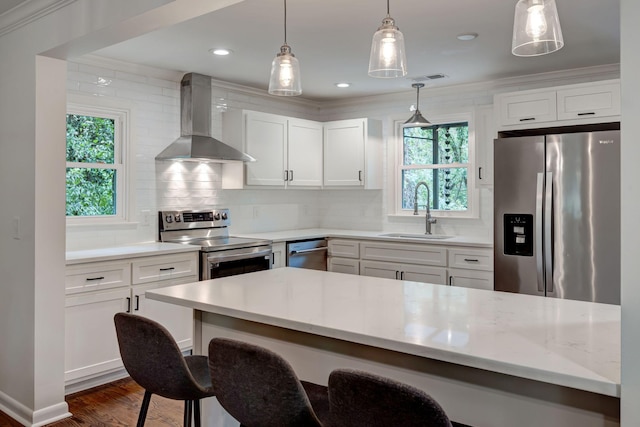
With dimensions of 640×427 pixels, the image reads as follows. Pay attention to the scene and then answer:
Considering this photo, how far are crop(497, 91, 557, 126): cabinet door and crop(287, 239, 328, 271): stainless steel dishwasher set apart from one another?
205 centimetres

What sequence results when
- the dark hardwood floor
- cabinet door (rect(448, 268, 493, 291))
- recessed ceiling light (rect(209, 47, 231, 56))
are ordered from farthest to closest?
cabinet door (rect(448, 268, 493, 291)) → recessed ceiling light (rect(209, 47, 231, 56)) → the dark hardwood floor

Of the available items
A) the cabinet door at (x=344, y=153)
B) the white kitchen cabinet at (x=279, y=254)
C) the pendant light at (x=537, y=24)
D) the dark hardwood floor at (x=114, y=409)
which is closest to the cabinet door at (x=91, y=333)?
the dark hardwood floor at (x=114, y=409)

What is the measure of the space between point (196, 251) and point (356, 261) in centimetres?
165

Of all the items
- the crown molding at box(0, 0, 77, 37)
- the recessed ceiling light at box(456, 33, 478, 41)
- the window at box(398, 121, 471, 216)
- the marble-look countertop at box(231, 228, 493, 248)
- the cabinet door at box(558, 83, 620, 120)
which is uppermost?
the recessed ceiling light at box(456, 33, 478, 41)

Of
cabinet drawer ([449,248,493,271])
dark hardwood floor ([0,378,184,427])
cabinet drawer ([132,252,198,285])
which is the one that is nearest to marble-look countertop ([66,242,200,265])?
cabinet drawer ([132,252,198,285])

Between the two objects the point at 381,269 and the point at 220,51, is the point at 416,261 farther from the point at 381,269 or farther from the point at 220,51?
the point at 220,51

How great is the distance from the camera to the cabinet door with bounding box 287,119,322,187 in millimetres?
5160

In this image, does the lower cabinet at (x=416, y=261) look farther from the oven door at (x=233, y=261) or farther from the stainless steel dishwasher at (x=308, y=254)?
the oven door at (x=233, y=261)

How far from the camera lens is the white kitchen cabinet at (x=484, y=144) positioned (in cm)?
446

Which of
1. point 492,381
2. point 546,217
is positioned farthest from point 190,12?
point 546,217

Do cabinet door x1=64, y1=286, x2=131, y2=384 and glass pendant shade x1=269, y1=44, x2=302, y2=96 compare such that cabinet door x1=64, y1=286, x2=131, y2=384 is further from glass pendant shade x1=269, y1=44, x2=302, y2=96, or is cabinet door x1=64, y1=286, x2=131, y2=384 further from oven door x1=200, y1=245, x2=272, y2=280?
glass pendant shade x1=269, y1=44, x2=302, y2=96

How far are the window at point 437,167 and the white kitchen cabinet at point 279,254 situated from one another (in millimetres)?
1434

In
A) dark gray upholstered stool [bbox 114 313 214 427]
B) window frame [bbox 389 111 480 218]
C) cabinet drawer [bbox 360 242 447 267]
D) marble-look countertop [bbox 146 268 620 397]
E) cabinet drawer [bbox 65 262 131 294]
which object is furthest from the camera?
window frame [bbox 389 111 480 218]

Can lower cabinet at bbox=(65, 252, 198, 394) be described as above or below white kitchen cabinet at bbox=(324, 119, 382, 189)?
below
